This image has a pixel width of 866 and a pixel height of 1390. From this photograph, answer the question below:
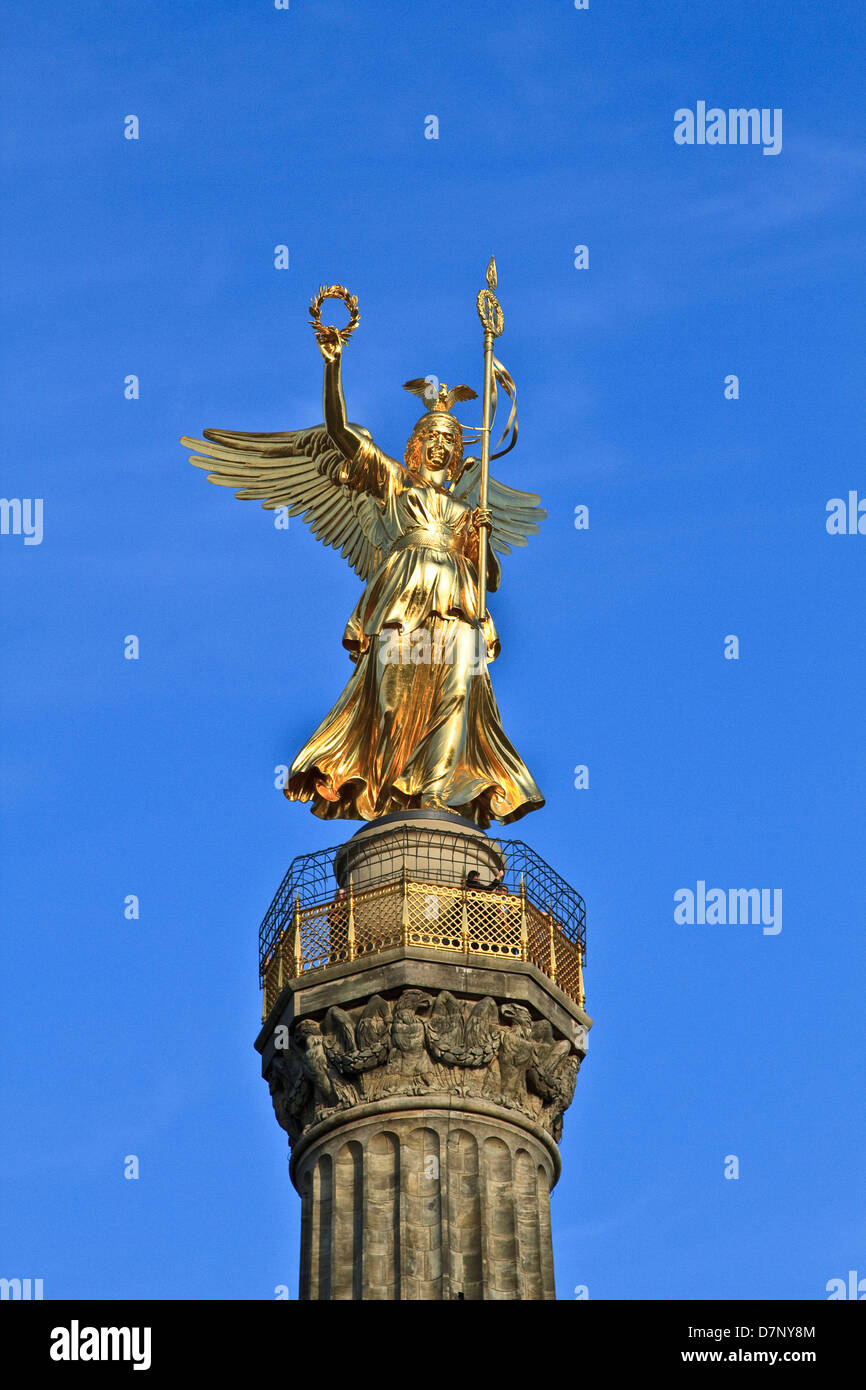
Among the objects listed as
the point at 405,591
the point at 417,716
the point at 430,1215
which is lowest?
the point at 430,1215

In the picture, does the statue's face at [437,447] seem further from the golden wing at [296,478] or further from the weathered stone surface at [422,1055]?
the weathered stone surface at [422,1055]

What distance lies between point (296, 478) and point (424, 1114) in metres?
12.2

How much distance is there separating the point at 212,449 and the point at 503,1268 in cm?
1523

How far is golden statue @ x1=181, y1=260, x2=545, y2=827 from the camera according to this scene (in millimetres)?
42469

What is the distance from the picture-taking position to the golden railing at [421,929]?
38.9 meters

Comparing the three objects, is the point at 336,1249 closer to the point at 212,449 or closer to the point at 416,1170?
the point at 416,1170

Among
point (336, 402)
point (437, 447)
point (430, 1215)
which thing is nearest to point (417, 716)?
point (437, 447)

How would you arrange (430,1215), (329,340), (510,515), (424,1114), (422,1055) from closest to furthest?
(430,1215), (424,1114), (422,1055), (329,340), (510,515)

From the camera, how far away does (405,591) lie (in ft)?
142

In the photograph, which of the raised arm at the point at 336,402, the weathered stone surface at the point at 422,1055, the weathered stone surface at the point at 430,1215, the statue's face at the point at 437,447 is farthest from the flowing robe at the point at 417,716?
the weathered stone surface at the point at 430,1215

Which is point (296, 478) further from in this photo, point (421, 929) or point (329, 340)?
point (421, 929)

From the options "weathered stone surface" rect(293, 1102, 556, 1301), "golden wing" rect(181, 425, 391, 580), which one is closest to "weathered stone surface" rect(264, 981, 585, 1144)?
"weathered stone surface" rect(293, 1102, 556, 1301)

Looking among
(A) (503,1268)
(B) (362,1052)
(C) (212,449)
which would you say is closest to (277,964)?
(B) (362,1052)

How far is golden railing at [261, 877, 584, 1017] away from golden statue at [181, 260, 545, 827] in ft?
8.79
